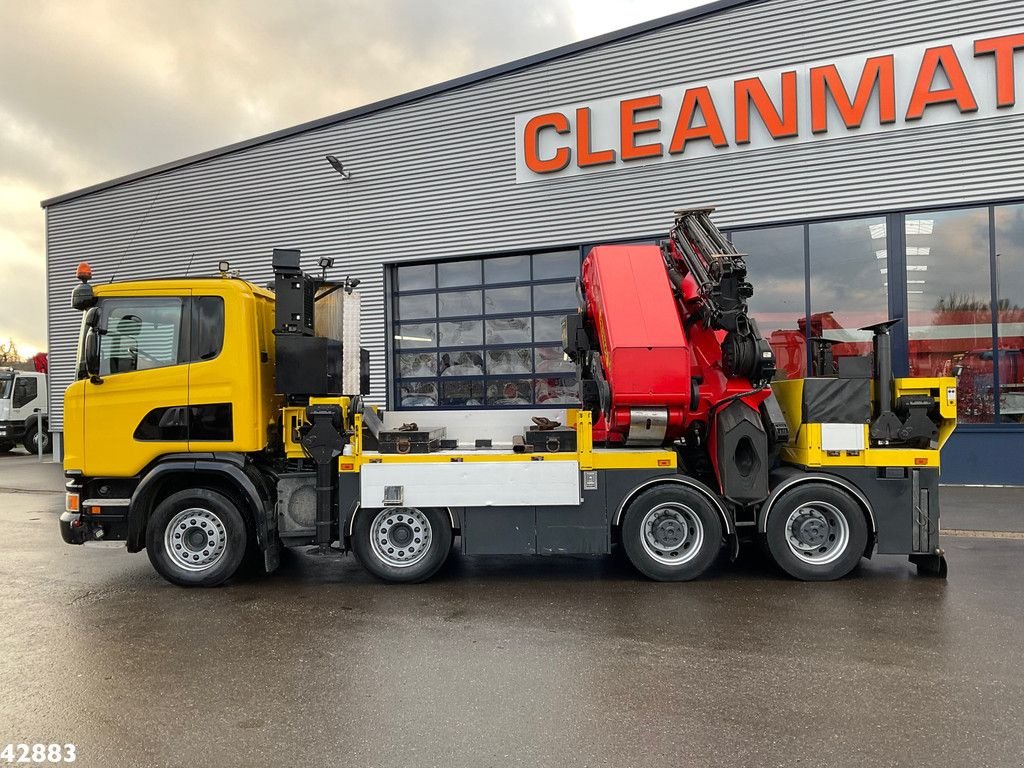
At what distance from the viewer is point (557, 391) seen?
1386 centimetres

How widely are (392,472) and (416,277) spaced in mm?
9529

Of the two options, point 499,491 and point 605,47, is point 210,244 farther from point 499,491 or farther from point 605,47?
point 499,491

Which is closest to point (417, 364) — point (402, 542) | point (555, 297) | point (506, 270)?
point (506, 270)

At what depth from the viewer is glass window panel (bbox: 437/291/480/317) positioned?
14.6 metres

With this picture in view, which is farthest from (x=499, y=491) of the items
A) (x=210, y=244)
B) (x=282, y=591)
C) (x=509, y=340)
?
(x=210, y=244)

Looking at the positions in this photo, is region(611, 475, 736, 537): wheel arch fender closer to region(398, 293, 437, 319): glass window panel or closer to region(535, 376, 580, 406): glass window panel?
region(535, 376, 580, 406): glass window panel

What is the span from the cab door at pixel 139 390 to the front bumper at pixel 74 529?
45 centimetres

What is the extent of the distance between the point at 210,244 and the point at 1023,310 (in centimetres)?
1688

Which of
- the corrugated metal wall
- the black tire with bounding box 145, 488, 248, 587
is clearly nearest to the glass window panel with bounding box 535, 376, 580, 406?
the corrugated metal wall

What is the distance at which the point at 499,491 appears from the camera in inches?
244

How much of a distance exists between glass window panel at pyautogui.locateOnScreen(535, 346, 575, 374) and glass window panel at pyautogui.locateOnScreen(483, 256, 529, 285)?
1.53 m

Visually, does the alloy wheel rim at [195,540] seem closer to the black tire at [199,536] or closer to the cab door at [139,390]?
the black tire at [199,536]

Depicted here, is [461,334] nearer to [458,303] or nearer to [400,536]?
[458,303]

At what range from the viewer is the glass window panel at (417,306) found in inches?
588
